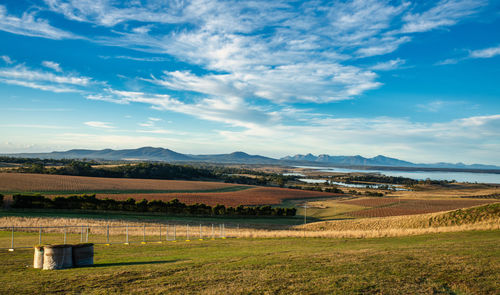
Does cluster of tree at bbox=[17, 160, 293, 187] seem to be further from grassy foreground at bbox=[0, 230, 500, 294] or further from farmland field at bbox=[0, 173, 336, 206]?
grassy foreground at bbox=[0, 230, 500, 294]

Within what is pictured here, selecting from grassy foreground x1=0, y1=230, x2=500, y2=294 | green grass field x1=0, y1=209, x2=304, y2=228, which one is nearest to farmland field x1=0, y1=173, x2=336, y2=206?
green grass field x1=0, y1=209, x2=304, y2=228

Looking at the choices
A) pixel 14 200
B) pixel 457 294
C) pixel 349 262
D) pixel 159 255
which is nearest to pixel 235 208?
pixel 14 200

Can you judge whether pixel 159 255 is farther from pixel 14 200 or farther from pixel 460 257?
pixel 14 200

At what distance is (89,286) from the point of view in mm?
10906

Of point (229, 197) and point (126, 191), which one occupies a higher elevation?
point (126, 191)

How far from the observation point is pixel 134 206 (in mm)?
55969

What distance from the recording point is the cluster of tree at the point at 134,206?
50.7 meters

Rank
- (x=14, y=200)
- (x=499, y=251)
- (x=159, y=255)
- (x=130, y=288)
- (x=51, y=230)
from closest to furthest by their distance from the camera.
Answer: (x=130, y=288)
(x=499, y=251)
(x=159, y=255)
(x=51, y=230)
(x=14, y=200)

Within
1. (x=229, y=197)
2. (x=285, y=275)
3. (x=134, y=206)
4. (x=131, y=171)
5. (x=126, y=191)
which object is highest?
(x=131, y=171)

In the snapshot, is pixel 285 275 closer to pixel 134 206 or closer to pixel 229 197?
pixel 134 206

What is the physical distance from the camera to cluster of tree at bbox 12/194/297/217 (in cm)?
5066

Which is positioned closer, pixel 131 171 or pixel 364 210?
pixel 364 210

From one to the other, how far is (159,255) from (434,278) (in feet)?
43.0

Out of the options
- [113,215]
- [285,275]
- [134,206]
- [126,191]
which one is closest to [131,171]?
[126,191]
